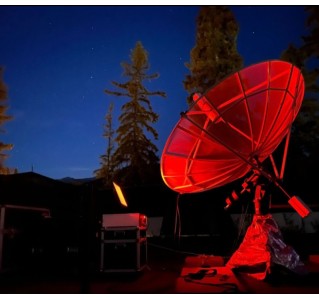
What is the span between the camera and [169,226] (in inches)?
577

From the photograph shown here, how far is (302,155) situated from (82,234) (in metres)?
15.7

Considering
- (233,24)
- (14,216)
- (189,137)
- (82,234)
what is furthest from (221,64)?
(82,234)

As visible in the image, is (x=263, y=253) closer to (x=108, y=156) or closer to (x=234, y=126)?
(x=234, y=126)

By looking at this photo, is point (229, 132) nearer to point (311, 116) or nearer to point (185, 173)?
point (185, 173)

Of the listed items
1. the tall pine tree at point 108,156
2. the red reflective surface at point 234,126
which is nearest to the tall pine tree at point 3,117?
the tall pine tree at point 108,156

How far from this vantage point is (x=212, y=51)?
18.2 m

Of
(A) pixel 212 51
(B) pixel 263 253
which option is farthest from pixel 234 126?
(A) pixel 212 51

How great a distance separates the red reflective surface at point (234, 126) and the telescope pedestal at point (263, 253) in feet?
4.51

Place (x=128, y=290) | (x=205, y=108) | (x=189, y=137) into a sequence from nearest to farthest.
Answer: (x=128, y=290), (x=205, y=108), (x=189, y=137)

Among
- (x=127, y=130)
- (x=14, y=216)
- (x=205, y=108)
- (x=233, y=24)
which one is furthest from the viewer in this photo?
(x=127, y=130)

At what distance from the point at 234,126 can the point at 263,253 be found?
2715mm

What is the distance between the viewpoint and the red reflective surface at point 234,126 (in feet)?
20.7

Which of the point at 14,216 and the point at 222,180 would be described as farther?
the point at 222,180

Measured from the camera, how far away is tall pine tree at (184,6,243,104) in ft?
58.3
